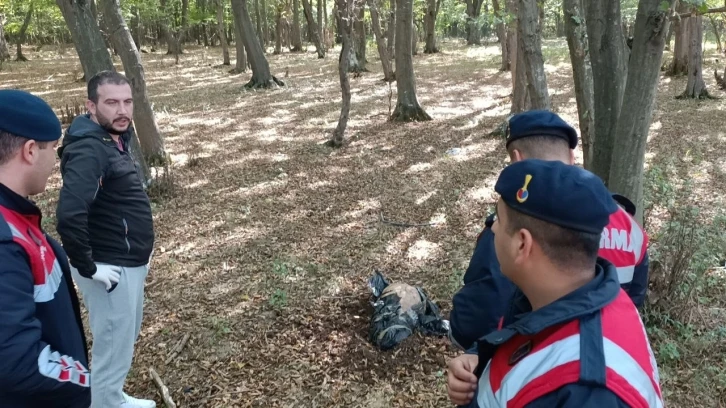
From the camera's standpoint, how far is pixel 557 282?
4.35 feet

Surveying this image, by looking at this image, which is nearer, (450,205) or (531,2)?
(531,2)

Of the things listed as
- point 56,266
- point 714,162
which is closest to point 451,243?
point 56,266

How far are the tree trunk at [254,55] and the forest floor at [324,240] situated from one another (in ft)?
11.1

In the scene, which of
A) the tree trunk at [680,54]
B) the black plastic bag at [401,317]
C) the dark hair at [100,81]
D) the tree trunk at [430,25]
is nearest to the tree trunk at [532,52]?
the black plastic bag at [401,317]

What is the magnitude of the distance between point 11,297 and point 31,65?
29.3 meters

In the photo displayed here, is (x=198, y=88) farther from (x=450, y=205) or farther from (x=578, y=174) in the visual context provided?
(x=578, y=174)

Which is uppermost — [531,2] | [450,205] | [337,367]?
[531,2]

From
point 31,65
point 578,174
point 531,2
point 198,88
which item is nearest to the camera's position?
point 578,174

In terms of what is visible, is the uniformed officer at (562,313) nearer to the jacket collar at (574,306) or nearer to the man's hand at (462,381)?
the jacket collar at (574,306)

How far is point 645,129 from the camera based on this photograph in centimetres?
372

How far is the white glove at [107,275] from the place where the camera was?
271 cm

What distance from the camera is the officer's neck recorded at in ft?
4.32

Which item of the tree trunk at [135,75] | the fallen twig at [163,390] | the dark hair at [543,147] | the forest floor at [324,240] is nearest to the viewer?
the dark hair at [543,147]

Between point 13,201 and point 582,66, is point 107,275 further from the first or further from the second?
point 582,66
